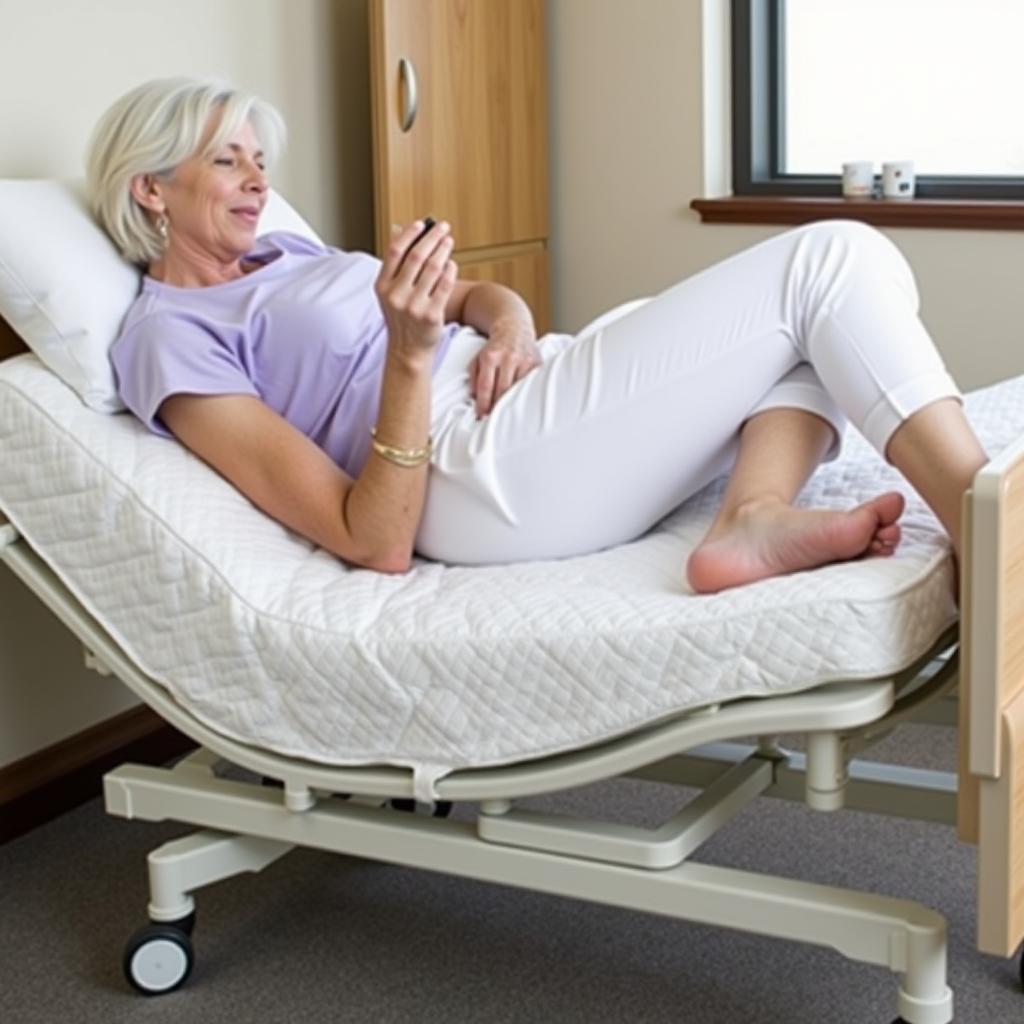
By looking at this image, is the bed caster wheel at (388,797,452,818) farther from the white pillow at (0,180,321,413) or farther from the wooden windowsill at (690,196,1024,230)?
the wooden windowsill at (690,196,1024,230)

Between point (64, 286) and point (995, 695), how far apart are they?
3.86 ft

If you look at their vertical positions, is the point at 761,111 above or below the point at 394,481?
above

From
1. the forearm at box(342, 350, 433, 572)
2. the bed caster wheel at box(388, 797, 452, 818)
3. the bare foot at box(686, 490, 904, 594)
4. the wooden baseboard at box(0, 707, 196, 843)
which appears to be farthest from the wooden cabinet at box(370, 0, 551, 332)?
the bare foot at box(686, 490, 904, 594)

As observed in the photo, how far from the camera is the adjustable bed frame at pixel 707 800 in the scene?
5.07 ft

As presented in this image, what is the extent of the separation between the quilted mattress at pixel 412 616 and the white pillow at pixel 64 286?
36 millimetres

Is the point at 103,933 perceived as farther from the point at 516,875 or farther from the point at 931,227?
the point at 931,227

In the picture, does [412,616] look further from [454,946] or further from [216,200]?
[216,200]

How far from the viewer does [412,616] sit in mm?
1802

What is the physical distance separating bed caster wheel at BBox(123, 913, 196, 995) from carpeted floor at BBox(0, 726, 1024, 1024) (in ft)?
0.05

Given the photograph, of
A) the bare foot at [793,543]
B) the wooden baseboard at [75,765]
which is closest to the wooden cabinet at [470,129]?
the wooden baseboard at [75,765]

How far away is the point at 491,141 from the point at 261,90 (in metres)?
0.56

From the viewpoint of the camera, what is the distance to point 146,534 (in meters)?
1.91

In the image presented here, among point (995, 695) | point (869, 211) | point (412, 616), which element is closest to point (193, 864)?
point (412, 616)

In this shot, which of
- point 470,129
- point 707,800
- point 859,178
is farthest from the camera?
point 859,178
